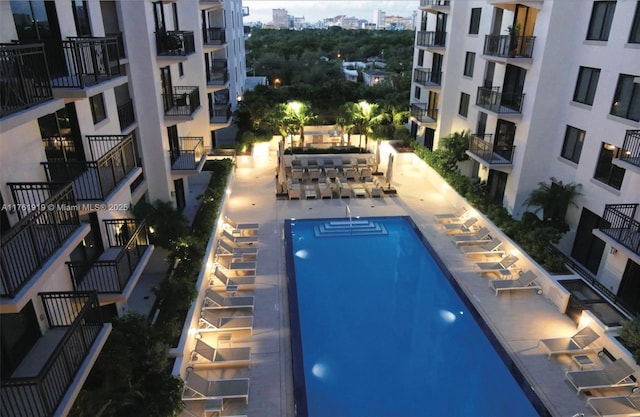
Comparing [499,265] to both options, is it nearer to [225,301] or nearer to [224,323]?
[225,301]

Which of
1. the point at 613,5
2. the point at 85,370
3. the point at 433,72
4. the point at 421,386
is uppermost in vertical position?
the point at 613,5

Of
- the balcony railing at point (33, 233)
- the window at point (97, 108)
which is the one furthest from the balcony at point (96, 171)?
the window at point (97, 108)

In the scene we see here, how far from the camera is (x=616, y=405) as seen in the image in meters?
10.7

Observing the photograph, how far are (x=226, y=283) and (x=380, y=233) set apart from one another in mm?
8133

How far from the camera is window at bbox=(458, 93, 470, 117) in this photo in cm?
2548

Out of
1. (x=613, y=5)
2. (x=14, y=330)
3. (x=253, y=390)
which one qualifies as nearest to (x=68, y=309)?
(x=14, y=330)

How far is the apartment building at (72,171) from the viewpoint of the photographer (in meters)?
7.10

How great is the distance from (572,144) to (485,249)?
5682 millimetres

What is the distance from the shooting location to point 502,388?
11.8m

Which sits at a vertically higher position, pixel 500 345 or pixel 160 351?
pixel 160 351

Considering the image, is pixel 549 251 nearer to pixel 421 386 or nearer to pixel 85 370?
pixel 421 386

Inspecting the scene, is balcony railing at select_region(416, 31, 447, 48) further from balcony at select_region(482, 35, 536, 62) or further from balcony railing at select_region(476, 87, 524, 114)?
balcony railing at select_region(476, 87, 524, 114)

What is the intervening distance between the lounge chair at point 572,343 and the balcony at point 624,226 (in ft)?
8.70

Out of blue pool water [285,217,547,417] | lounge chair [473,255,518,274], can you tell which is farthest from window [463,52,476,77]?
lounge chair [473,255,518,274]
